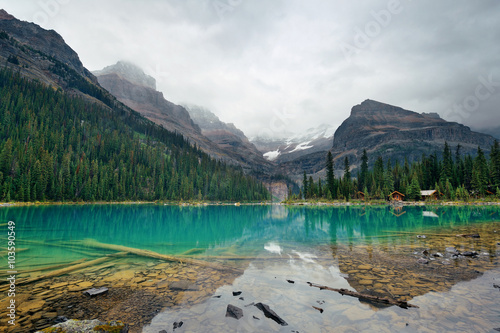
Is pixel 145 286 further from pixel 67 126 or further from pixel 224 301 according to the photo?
pixel 67 126

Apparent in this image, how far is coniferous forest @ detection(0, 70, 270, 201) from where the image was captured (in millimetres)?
90750

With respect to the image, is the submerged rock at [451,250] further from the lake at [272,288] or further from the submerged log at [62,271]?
the submerged log at [62,271]

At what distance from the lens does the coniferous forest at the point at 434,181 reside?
9294 cm

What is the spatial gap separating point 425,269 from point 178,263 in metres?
16.4

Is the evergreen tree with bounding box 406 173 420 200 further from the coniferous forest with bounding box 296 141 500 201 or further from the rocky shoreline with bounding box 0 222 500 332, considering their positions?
the rocky shoreline with bounding box 0 222 500 332

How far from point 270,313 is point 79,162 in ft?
457

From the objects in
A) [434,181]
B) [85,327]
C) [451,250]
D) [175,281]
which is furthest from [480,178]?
[85,327]

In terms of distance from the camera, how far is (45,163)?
94500 mm

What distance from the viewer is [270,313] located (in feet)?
30.8

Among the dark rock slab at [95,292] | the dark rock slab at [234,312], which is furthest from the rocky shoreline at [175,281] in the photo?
the dark rock slab at [234,312]

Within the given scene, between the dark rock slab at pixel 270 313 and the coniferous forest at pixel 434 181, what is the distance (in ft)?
379

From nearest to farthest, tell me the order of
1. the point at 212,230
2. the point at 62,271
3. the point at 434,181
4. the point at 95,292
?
the point at 95,292, the point at 62,271, the point at 212,230, the point at 434,181

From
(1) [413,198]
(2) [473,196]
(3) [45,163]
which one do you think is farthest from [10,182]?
(2) [473,196]

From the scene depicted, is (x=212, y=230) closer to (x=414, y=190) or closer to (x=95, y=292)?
(x=95, y=292)
